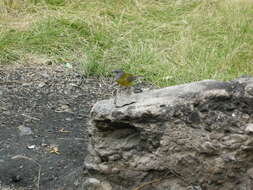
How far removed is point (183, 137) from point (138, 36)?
10.4 ft

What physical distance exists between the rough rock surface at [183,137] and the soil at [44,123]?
49 centimetres

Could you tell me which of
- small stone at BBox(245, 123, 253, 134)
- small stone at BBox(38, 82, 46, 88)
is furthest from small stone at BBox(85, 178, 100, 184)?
small stone at BBox(38, 82, 46, 88)

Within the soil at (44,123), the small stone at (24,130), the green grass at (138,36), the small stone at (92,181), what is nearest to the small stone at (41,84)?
the soil at (44,123)

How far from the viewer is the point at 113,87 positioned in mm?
4586

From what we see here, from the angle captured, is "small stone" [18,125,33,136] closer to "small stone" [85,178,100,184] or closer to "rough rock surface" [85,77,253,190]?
"small stone" [85,178,100,184]

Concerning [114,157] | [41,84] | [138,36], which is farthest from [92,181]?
[138,36]

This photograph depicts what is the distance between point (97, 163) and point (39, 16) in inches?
135

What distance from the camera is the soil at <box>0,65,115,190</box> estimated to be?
10.4 ft

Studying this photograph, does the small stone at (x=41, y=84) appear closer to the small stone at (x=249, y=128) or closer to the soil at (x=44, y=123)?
the soil at (x=44, y=123)

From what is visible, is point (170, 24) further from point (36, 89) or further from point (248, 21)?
point (36, 89)

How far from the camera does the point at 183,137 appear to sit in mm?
2547

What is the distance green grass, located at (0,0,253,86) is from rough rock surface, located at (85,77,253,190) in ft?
6.56

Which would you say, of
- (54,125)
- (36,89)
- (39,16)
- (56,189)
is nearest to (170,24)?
(39,16)

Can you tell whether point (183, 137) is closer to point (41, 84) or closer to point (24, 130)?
point (24, 130)
